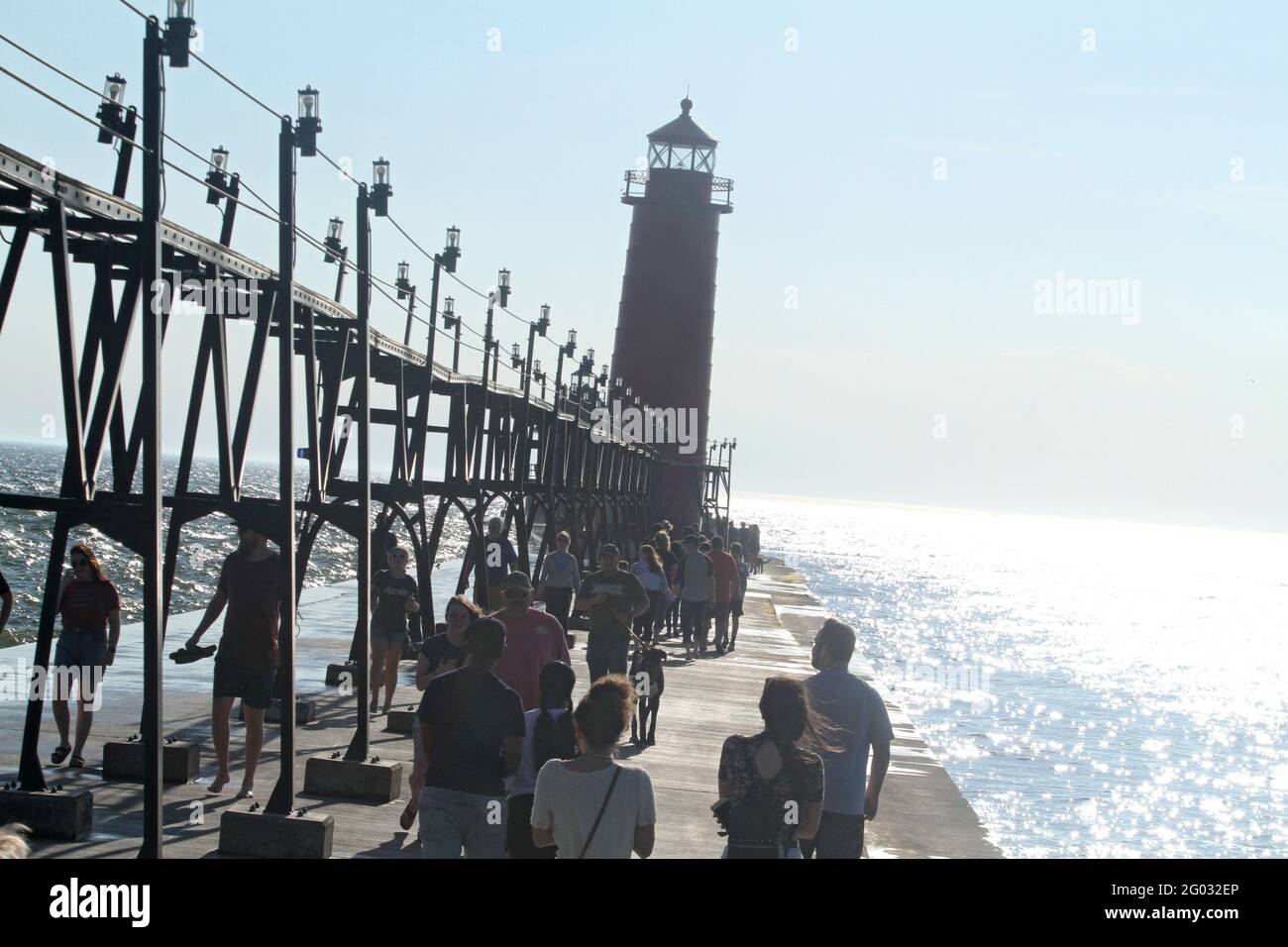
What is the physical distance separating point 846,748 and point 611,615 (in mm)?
4993

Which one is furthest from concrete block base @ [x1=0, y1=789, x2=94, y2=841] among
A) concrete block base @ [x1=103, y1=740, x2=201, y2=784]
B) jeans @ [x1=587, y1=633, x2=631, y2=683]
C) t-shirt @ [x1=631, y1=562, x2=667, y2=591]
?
t-shirt @ [x1=631, y1=562, x2=667, y2=591]

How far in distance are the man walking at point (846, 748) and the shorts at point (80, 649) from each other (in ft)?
19.3

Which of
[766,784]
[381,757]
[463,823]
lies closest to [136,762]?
[381,757]

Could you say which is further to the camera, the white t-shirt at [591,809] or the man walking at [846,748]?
the man walking at [846,748]

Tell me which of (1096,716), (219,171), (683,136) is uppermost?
(683,136)

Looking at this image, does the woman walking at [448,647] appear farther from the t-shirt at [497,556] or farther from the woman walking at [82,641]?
the t-shirt at [497,556]

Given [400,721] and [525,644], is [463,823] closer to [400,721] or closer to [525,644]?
[525,644]

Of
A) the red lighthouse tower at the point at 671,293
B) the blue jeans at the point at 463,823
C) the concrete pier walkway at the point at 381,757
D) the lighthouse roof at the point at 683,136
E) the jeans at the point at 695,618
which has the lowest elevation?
the concrete pier walkway at the point at 381,757

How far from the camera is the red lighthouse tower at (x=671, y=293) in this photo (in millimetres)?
50219

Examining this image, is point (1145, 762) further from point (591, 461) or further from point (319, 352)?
point (319, 352)

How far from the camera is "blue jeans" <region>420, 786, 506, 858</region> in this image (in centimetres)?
670

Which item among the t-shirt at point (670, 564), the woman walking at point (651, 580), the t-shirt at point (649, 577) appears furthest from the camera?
the t-shirt at point (670, 564)

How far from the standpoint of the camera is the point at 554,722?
7.20m

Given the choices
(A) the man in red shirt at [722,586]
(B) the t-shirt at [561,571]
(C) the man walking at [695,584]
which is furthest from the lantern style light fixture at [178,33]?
(A) the man in red shirt at [722,586]
